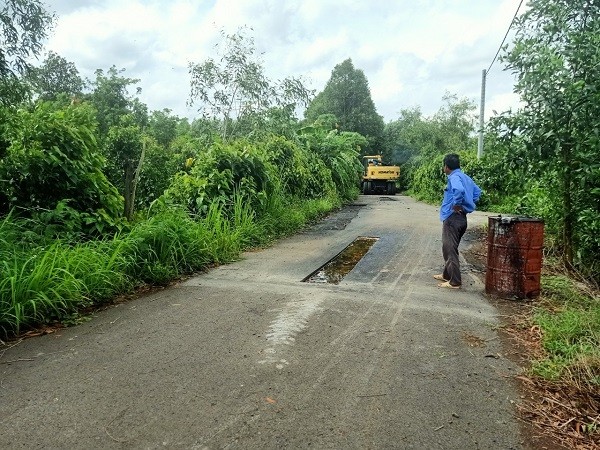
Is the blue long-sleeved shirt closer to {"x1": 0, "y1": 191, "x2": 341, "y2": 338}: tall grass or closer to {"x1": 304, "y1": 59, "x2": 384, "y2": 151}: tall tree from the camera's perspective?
{"x1": 0, "y1": 191, "x2": 341, "y2": 338}: tall grass

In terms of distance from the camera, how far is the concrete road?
2471 millimetres

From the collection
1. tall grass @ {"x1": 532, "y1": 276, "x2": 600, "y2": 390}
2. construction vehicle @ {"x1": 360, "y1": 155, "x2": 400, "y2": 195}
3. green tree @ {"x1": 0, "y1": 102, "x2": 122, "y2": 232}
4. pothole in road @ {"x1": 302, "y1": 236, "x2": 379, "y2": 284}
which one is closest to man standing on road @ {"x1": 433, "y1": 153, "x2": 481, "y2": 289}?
tall grass @ {"x1": 532, "y1": 276, "x2": 600, "y2": 390}

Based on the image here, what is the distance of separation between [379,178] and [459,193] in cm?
2274

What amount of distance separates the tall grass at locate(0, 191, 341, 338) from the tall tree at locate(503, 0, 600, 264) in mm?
4608

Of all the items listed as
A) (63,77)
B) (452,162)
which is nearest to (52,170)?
(452,162)

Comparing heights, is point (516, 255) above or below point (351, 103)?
below

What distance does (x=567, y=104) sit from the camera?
514cm

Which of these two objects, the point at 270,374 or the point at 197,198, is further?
the point at 197,198

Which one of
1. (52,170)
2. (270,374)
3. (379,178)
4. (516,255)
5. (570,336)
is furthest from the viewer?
(379,178)

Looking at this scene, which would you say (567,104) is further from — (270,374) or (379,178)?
(379,178)

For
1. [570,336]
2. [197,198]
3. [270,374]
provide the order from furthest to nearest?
1. [197,198]
2. [570,336]
3. [270,374]

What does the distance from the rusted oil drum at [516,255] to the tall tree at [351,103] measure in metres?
32.9

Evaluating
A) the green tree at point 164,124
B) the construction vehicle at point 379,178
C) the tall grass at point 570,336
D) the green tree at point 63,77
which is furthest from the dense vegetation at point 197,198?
the green tree at point 63,77

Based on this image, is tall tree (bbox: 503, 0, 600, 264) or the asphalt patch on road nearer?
tall tree (bbox: 503, 0, 600, 264)
